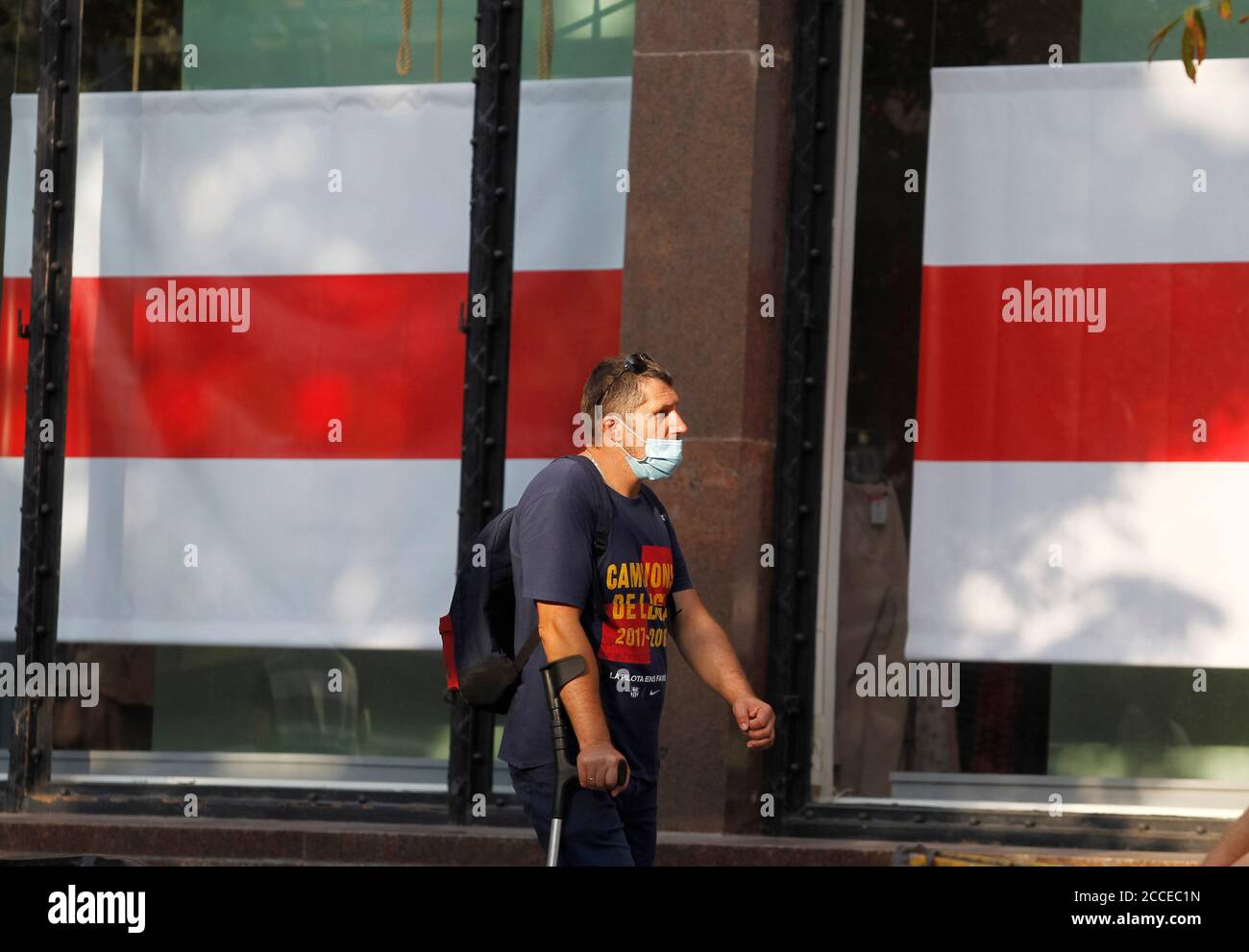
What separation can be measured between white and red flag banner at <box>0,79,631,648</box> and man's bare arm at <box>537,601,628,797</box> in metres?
3.50

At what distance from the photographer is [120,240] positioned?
352 inches

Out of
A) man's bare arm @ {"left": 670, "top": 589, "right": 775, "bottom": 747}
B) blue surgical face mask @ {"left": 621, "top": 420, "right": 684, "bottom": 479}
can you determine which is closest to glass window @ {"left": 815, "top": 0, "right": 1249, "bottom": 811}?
man's bare arm @ {"left": 670, "top": 589, "right": 775, "bottom": 747}

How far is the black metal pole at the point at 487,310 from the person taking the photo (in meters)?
8.34

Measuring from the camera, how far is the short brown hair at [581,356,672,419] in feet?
17.3

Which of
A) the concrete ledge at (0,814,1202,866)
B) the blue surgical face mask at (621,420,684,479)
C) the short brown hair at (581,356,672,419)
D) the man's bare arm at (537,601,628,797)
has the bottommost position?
the concrete ledge at (0,814,1202,866)

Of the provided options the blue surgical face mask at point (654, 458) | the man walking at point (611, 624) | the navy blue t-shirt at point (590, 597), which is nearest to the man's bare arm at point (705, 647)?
the man walking at point (611, 624)

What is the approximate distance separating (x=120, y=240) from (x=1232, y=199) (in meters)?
5.18

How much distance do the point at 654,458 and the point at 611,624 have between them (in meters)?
0.51

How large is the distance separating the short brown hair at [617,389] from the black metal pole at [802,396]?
280cm

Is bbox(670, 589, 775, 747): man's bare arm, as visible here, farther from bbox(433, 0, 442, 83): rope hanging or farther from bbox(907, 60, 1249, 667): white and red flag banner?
bbox(433, 0, 442, 83): rope hanging

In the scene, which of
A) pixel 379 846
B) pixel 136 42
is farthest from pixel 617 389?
pixel 136 42

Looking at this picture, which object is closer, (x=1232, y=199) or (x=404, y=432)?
(x=1232, y=199)
